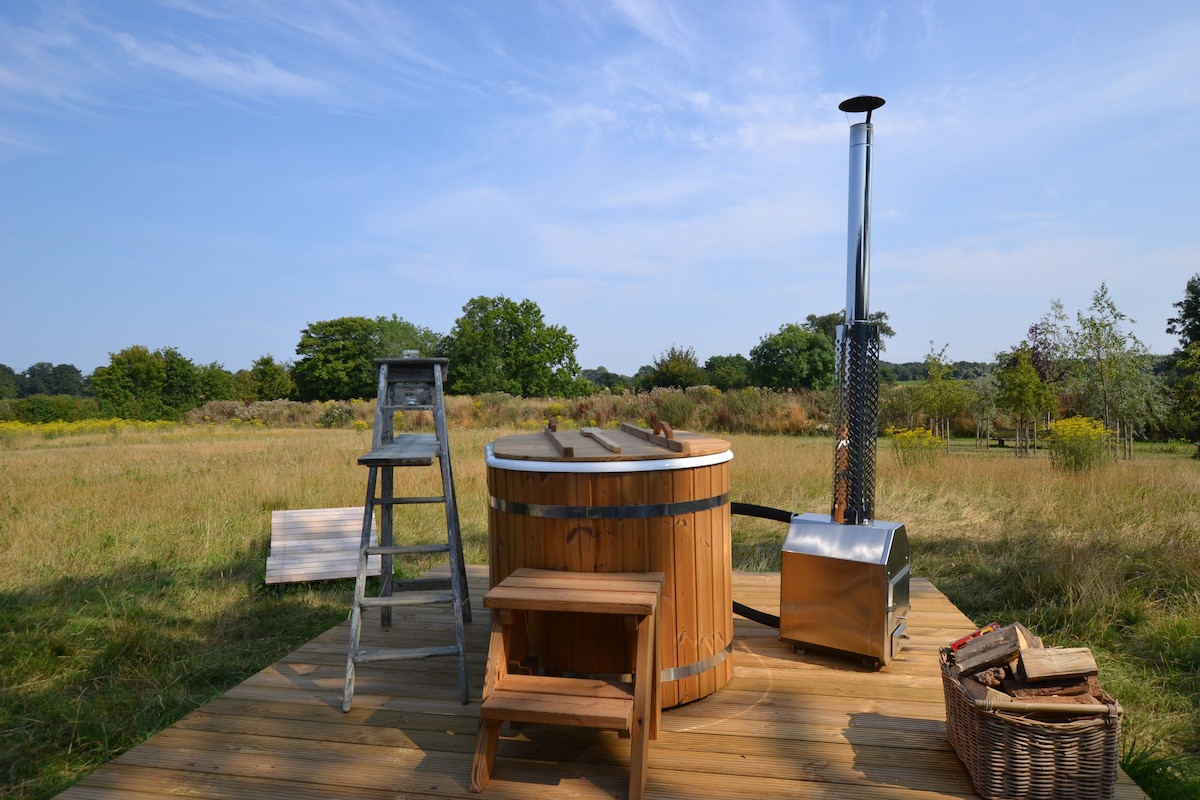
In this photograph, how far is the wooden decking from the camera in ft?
7.91

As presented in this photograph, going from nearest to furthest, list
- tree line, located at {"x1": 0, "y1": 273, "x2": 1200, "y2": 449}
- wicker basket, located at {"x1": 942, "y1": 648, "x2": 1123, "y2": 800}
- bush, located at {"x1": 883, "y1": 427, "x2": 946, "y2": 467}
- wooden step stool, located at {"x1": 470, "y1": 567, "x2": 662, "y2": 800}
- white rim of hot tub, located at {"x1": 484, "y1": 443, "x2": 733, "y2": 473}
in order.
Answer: wicker basket, located at {"x1": 942, "y1": 648, "x2": 1123, "y2": 800}
wooden step stool, located at {"x1": 470, "y1": 567, "x2": 662, "y2": 800}
white rim of hot tub, located at {"x1": 484, "y1": 443, "x2": 733, "y2": 473}
bush, located at {"x1": 883, "y1": 427, "x2": 946, "y2": 467}
tree line, located at {"x1": 0, "y1": 273, "x2": 1200, "y2": 449}

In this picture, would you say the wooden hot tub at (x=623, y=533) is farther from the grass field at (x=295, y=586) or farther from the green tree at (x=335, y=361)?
the green tree at (x=335, y=361)

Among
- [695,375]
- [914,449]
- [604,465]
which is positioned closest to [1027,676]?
[604,465]

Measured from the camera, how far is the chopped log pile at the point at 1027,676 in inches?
90.6

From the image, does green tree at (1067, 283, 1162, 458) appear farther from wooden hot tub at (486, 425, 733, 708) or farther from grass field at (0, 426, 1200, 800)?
wooden hot tub at (486, 425, 733, 708)

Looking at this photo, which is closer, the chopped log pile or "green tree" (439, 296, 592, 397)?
the chopped log pile

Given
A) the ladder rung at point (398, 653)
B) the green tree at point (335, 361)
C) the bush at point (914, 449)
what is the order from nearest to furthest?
the ladder rung at point (398, 653)
the bush at point (914, 449)
the green tree at point (335, 361)

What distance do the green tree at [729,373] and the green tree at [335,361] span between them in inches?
802

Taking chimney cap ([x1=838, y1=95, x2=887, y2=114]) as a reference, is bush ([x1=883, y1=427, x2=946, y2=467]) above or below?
below

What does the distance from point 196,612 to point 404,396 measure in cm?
231

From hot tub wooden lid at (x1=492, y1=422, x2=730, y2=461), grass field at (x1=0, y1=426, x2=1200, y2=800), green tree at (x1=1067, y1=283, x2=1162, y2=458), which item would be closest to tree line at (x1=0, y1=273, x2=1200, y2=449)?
green tree at (x1=1067, y1=283, x2=1162, y2=458)

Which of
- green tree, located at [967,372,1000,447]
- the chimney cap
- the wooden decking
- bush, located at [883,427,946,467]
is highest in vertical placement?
the chimney cap

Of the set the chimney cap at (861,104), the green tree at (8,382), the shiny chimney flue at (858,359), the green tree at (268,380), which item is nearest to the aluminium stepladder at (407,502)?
the shiny chimney flue at (858,359)

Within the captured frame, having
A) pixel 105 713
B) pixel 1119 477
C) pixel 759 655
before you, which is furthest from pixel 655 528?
pixel 1119 477
